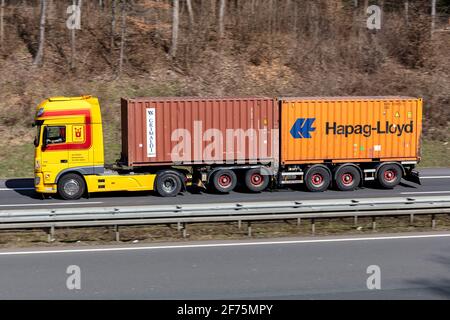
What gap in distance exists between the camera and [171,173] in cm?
1992

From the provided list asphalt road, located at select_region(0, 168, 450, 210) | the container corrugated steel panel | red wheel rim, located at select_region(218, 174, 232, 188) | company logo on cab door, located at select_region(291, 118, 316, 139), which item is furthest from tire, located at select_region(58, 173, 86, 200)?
company logo on cab door, located at select_region(291, 118, 316, 139)

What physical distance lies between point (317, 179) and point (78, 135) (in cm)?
721

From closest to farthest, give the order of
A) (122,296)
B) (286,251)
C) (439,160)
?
(122,296), (286,251), (439,160)

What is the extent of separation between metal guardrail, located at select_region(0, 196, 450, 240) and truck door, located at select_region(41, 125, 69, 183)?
5.28 meters

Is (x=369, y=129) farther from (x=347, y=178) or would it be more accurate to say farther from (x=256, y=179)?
(x=256, y=179)

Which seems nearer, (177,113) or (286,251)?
(286,251)

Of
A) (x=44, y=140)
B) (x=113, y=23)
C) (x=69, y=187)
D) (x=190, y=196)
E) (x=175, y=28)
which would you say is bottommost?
(x=190, y=196)

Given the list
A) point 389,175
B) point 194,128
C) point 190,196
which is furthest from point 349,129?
point 190,196

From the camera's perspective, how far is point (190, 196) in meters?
20.0

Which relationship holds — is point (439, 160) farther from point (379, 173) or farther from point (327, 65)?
point (327, 65)

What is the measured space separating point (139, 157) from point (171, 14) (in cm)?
1953

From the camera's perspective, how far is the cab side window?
63.0 ft
